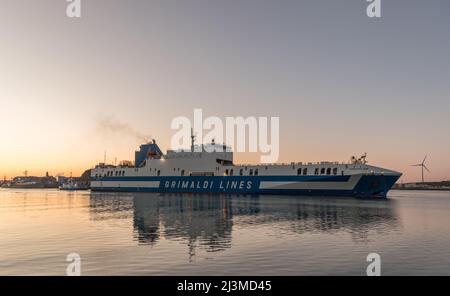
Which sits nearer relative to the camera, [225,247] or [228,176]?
[225,247]

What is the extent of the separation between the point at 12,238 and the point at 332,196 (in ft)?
214

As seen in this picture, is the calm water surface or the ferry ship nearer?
the calm water surface

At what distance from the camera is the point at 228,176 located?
92.2 meters

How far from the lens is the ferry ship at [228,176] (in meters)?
77.3

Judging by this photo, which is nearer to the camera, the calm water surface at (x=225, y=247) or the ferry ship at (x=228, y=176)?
the calm water surface at (x=225, y=247)

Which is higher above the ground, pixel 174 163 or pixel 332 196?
pixel 174 163

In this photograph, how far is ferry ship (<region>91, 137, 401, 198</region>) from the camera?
254 ft

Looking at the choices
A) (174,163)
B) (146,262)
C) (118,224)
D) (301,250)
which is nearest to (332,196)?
(174,163)
